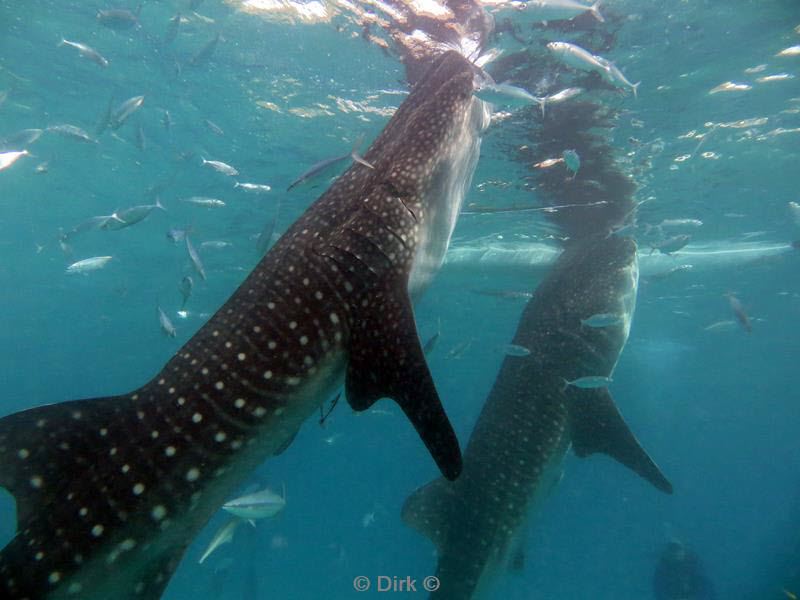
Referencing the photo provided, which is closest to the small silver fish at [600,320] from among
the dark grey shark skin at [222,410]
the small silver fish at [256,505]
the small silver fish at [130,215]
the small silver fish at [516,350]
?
the small silver fish at [516,350]

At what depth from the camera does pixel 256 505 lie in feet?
25.6

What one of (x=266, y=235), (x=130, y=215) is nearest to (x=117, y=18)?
(x=130, y=215)

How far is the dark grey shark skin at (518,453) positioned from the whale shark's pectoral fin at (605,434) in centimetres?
1

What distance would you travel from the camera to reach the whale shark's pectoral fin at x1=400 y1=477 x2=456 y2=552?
5.96 m

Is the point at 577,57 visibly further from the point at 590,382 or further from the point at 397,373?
the point at 397,373

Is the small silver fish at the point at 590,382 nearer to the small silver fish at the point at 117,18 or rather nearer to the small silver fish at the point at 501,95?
the small silver fish at the point at 501,95

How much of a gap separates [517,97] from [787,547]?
3290 centimetres

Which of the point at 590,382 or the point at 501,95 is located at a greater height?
the point at 501,95

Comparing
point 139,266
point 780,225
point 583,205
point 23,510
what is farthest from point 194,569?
point 780,225

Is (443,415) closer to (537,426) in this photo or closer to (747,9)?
(537,426)

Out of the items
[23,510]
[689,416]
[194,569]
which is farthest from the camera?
[689,416]

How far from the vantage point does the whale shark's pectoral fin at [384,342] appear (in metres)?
2.46

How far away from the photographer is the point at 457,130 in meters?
3.56

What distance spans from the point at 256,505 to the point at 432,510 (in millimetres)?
3403
